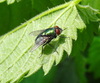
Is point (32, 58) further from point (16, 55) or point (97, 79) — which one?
point (97, 79)

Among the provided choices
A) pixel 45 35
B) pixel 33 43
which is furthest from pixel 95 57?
pixel 33 43

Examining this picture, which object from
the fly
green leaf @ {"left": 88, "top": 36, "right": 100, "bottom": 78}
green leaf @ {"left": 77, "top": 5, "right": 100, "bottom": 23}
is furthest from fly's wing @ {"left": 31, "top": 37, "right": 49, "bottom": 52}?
green leaf @ {"left": 88, "top": 36, "right": 100, "bottom": 78}

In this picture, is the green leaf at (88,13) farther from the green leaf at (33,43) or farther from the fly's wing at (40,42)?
the fly's wing at (40,42)

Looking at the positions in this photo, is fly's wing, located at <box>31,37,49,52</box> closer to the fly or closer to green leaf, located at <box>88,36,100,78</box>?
the fly

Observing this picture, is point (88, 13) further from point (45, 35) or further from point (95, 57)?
point (95, 57)

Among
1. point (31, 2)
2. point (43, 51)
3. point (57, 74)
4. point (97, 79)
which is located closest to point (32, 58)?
point (43, 51)
